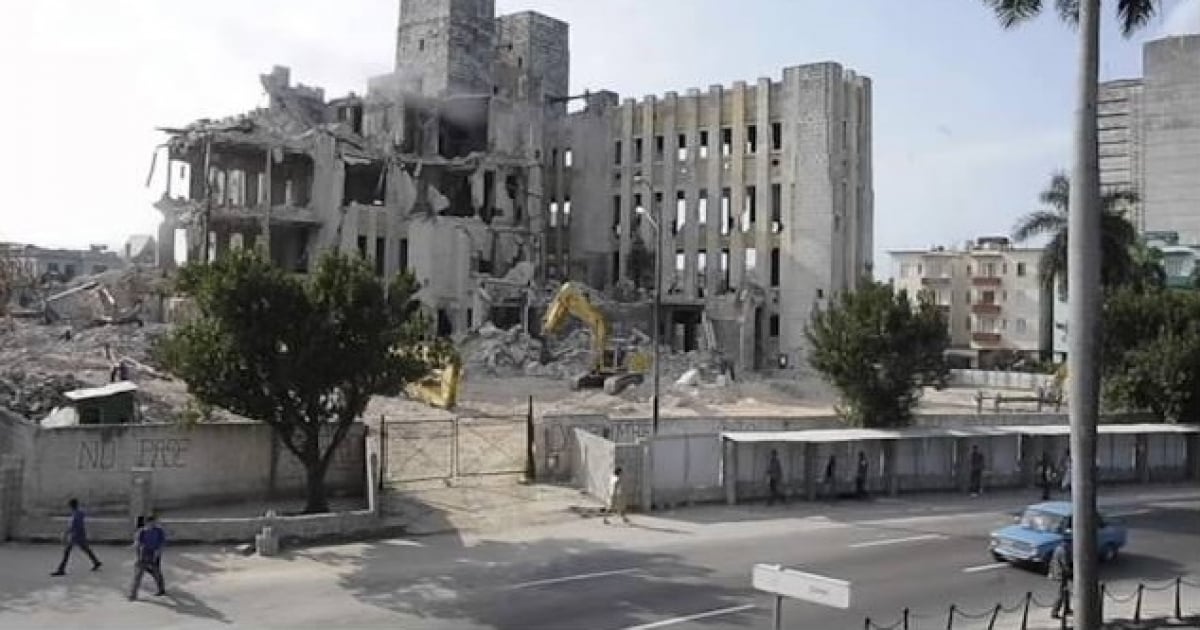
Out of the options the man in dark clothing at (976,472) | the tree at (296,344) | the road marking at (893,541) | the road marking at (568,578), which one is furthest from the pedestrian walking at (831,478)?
the tree at (296,344)

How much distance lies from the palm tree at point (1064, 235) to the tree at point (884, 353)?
22.7 metres

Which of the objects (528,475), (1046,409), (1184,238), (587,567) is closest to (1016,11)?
(587,567)

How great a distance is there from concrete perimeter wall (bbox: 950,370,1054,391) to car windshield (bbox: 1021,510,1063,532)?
163 feet

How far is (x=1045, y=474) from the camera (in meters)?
32.9

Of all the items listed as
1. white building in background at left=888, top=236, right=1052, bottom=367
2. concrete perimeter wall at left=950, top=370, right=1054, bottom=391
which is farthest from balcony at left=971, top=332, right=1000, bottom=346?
concrete perimeter wall at left=950, top=370, right=1054, bottom=391

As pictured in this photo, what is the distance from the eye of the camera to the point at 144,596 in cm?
1902

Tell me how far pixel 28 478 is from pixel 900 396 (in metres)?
24.7

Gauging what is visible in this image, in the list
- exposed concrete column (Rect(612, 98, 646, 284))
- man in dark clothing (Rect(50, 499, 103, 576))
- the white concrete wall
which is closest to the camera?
man in dark clothing (Rect(50, 499, 103, 576))

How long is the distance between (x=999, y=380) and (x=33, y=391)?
61152 mm

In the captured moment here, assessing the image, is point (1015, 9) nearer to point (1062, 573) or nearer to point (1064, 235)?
point (1062, 573)

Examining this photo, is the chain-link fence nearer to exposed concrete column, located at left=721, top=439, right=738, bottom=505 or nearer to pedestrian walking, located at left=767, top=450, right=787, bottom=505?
pedestrian walking, located at left=767, top=450, right=787, bottom=505

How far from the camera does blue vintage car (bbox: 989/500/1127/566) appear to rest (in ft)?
73.4

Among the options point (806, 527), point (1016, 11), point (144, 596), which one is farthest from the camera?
point (806, 527)

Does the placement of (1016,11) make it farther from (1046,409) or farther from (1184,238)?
(1184,238)
